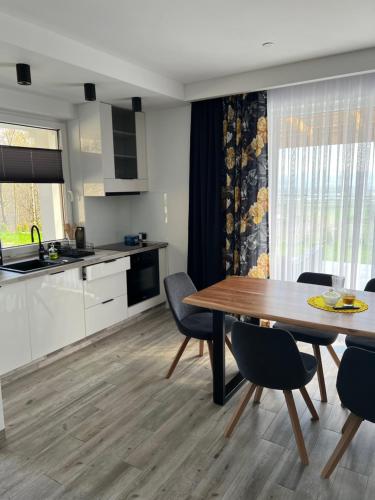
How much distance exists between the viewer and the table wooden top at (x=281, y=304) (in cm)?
210

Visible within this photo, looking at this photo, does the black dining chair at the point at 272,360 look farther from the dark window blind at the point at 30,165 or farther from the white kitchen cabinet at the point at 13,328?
the dark window blind at the point at 30,165

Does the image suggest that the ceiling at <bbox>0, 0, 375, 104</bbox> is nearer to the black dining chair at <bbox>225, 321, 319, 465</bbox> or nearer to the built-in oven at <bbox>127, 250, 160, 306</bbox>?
the built-in oven at <bbox>127, 250, 160, 306</bbox>

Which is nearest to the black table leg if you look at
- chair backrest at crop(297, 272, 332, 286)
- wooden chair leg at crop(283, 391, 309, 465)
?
wooden chair leg at crop(283, 391, 309, 465)

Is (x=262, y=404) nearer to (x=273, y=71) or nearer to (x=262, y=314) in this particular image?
(x=262, y=314)

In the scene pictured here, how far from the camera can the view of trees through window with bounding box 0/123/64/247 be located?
3705 mm

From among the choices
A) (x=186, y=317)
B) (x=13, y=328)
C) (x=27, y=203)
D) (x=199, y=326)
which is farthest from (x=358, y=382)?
(x=27, y=203)

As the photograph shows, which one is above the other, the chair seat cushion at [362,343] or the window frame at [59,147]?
the window frame at [59,147]

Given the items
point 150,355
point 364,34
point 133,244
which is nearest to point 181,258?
point 133,244

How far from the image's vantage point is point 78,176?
425 cm

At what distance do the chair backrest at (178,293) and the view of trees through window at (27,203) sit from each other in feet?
5.83

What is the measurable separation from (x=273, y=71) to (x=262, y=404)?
2980 mm

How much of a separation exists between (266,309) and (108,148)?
262cm

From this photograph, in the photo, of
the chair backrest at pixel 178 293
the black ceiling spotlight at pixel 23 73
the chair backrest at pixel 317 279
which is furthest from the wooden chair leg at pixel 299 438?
the black ceiling spotlight at pixel 23 73

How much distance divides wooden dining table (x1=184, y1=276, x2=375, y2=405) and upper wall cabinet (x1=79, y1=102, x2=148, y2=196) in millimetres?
1869
